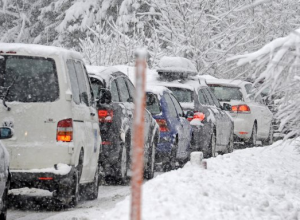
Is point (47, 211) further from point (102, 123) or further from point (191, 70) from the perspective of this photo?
point (191, 70)

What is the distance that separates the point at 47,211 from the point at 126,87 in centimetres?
432

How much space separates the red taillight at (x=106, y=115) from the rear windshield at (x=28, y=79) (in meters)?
3.04

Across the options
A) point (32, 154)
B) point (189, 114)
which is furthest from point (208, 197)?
point (189, 114)

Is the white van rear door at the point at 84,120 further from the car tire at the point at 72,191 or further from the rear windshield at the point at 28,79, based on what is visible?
the rear windshield at the point at 28,79

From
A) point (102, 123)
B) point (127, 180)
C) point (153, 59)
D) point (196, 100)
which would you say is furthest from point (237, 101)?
point (153, 59)

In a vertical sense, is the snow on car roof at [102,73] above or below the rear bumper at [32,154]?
above

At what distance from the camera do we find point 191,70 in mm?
20766

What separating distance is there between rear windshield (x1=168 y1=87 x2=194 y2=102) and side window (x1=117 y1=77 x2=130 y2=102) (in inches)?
180

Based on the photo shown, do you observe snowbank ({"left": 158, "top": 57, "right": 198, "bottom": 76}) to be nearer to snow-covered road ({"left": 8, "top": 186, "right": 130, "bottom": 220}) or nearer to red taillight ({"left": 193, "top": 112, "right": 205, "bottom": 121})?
red taillight ({"left": 193, "top": 112, "right": 205, "bottom": 121})

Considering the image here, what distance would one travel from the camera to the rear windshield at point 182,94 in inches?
738

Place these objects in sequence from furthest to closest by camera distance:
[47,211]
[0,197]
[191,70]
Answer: [191,70] < [47,211] < [0,197]

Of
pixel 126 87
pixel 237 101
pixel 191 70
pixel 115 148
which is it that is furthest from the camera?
pixel 237 101

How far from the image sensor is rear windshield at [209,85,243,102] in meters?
22.6

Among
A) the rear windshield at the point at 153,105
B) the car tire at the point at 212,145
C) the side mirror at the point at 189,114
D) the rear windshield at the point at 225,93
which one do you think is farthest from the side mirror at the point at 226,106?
the rear windshield at the point at 153,105
